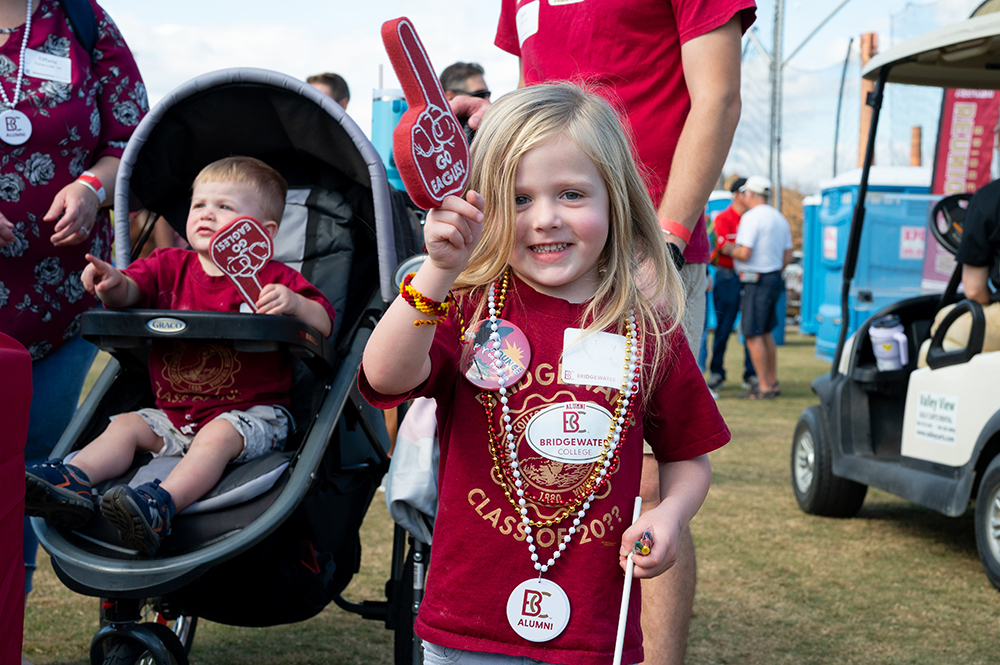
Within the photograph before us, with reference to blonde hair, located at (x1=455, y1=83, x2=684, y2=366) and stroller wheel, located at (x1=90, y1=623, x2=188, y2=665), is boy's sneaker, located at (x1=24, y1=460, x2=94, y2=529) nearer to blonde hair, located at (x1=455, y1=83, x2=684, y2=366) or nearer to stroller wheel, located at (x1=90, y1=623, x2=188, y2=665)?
stroller wheel, located at (x1=90, y1=623, x2=188, y2=665)

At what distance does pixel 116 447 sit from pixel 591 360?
1.30m

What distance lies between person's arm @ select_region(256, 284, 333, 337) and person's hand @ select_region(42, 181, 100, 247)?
1.81ft

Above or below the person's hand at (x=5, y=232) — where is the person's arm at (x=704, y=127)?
above

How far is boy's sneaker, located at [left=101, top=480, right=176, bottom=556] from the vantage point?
1.82m

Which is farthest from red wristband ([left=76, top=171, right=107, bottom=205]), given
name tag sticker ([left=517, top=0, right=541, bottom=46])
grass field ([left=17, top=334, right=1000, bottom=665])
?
grass field ([left=17, top=334, right=1000, bottom=665])

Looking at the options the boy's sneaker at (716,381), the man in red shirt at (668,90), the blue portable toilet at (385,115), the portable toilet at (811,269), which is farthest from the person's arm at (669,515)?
the portable toilet at (811,269)

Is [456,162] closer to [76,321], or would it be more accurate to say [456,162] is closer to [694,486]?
[694,486]

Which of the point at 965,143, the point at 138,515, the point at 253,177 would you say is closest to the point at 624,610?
the point at 138,515

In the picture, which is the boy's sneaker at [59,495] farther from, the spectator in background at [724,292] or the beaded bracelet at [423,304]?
the spectator in background at [724,292]

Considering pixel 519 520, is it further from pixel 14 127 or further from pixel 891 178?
pixel 891 178

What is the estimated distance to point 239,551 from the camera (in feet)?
6.20

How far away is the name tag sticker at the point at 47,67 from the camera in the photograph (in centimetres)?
245

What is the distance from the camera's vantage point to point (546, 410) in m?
1.46

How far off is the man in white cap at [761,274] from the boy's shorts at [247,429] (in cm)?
680
